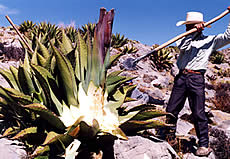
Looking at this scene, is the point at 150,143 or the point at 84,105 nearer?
the point at 84,105

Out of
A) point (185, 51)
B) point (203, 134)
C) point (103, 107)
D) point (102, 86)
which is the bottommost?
point (203, 134)

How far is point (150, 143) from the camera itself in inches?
74.0

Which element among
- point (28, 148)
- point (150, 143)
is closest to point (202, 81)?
point (150, 143)

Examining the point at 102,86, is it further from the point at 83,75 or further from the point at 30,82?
the point at 30,82

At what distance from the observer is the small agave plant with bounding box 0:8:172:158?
1.31 m

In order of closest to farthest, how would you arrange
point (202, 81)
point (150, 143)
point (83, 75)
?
point (83, 75), point (150, 143), point (202, 81)

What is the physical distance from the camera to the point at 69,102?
145 centimetres

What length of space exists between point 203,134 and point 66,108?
252cm

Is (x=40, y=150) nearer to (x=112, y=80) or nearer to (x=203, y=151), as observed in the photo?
(x=112, y=80)

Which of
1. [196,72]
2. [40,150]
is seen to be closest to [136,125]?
[40,150]

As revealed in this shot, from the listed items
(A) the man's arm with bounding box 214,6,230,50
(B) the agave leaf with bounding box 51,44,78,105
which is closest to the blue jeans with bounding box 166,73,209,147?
(A) the man's arm with bounding box 214,6,230,50

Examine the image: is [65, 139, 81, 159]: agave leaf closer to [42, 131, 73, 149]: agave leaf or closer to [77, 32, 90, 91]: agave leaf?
[42, 131, 73, 149]: agave leaf

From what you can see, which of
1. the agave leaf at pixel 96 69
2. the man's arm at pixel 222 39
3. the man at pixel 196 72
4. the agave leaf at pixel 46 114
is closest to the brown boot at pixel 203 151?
the man at pixel 196 72

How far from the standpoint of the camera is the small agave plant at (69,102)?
1.31 metres
